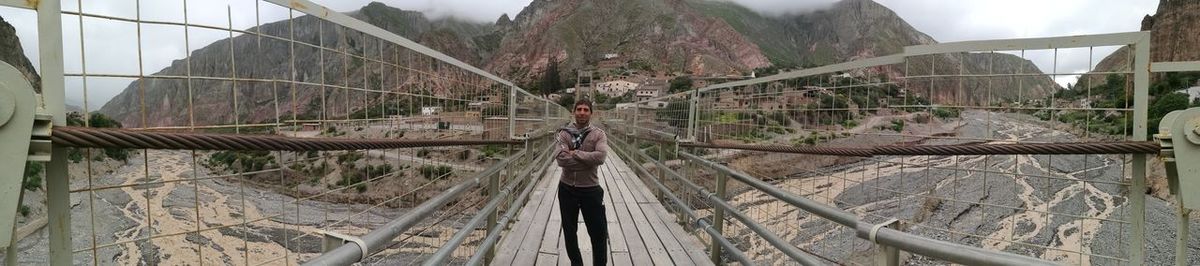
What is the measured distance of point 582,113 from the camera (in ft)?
9.02

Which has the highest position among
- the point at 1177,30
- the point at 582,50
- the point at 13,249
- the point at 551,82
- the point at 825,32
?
the point at 825,32

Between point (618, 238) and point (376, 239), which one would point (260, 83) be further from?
point (618, 238)

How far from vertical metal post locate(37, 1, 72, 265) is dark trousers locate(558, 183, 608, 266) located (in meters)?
1.97

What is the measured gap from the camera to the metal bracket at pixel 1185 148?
1.51 metres

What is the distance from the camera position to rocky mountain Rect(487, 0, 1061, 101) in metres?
101

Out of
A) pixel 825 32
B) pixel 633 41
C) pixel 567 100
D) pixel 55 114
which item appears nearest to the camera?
pixel 55 114

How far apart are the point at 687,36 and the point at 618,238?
107705 mm

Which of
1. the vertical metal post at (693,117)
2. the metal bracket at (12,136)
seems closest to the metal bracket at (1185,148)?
the metal bracket at (12,136)

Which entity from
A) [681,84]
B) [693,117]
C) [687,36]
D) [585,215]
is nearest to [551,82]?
[681,84]

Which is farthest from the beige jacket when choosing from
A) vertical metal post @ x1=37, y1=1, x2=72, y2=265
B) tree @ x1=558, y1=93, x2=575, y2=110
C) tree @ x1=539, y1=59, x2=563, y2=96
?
tree @ x1=539, y1=59, x2=563, y2=96

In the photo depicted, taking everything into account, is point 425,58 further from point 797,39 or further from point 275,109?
point 797,39

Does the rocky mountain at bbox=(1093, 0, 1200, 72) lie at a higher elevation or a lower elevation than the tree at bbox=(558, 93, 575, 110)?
higher

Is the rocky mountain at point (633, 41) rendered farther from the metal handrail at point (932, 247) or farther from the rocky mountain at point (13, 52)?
the rocky mountain at point (13, 52)

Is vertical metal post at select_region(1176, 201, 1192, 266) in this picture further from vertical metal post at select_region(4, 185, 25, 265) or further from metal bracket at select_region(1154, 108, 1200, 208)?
vertical metal post at select_region(4, 185, 25, 265)
